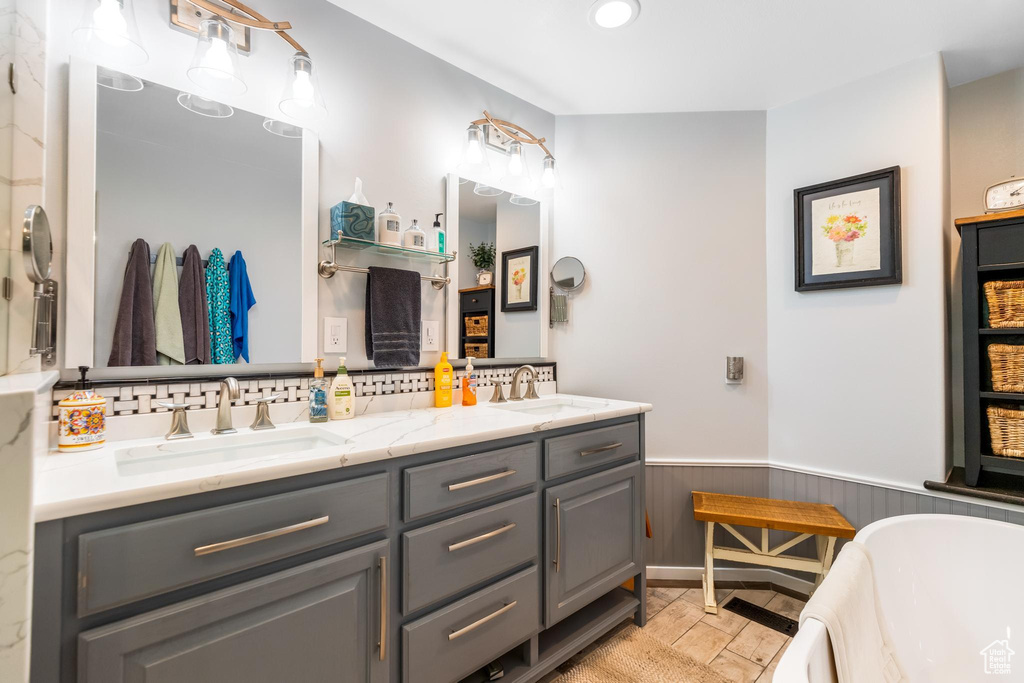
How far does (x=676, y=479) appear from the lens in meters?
2.43

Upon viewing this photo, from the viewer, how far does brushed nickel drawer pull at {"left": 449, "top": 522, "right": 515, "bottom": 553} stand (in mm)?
1350

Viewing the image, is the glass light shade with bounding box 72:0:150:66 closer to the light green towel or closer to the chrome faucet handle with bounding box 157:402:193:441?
the light green towel

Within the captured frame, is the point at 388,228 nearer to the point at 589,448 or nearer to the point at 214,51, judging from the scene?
the point at 214,51

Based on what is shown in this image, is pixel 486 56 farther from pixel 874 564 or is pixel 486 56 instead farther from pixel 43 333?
pixel 874 564

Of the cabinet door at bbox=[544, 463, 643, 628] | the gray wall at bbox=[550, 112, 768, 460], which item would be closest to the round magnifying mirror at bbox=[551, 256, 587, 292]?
the gray wall at bbox=[550, 112, 768, 460]

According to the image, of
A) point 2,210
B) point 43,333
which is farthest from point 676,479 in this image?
point 2,210

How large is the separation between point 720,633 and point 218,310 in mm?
2317

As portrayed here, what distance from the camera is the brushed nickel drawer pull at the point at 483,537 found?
53.2 inches

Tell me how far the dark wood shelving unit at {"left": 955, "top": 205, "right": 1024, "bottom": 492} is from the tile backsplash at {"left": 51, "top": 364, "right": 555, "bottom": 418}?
220cm

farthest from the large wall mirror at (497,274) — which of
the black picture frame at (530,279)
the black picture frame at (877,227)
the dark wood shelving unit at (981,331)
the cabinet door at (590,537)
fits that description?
the dark wood shelving unit at (981,331)

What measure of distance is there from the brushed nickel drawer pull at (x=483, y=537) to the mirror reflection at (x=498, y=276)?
85cm

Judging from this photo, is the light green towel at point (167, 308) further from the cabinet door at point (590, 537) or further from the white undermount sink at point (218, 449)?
the cabinet door at point (590, 537)

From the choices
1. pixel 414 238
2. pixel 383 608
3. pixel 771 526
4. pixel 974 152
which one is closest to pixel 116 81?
pixel 414 238

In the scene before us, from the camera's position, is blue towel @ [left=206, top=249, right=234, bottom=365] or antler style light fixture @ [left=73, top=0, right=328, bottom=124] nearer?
antler style light fixture @ [left=73, top=0, right=328, bottom=124]
